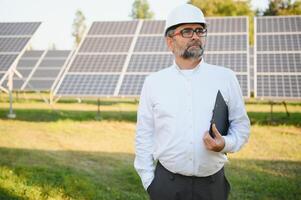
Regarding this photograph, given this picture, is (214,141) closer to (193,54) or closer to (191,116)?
(191,116)

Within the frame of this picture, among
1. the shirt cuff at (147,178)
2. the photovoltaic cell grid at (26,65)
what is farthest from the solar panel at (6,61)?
the shirt cuff at (147,178)

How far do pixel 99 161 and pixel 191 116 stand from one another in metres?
5.10

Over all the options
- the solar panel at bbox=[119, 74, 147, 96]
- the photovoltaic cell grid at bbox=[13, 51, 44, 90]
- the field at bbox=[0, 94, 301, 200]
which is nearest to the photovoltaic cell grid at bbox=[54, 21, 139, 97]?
the solar panel at bbox=[119, 74, 147, 96]

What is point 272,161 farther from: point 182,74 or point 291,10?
point 291,10

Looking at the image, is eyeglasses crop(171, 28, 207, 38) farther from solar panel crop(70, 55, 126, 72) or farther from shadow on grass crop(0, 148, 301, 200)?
solar panel crop(70, 55, 126, 72)

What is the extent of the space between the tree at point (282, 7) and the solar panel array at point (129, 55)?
89.8ft

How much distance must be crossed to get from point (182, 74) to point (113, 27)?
1203 centimetres

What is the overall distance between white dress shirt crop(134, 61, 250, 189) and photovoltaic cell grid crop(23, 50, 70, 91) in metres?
17.2

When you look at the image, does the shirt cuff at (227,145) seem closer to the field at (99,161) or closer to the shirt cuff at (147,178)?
the shirt cuff at (147,178)

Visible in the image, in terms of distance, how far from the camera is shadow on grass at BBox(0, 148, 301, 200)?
548 cm

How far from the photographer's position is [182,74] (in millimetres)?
2852

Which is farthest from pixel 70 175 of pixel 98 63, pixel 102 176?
pixel 98 63

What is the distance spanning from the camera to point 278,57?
11.9 metres

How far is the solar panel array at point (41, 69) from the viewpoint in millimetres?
20609
